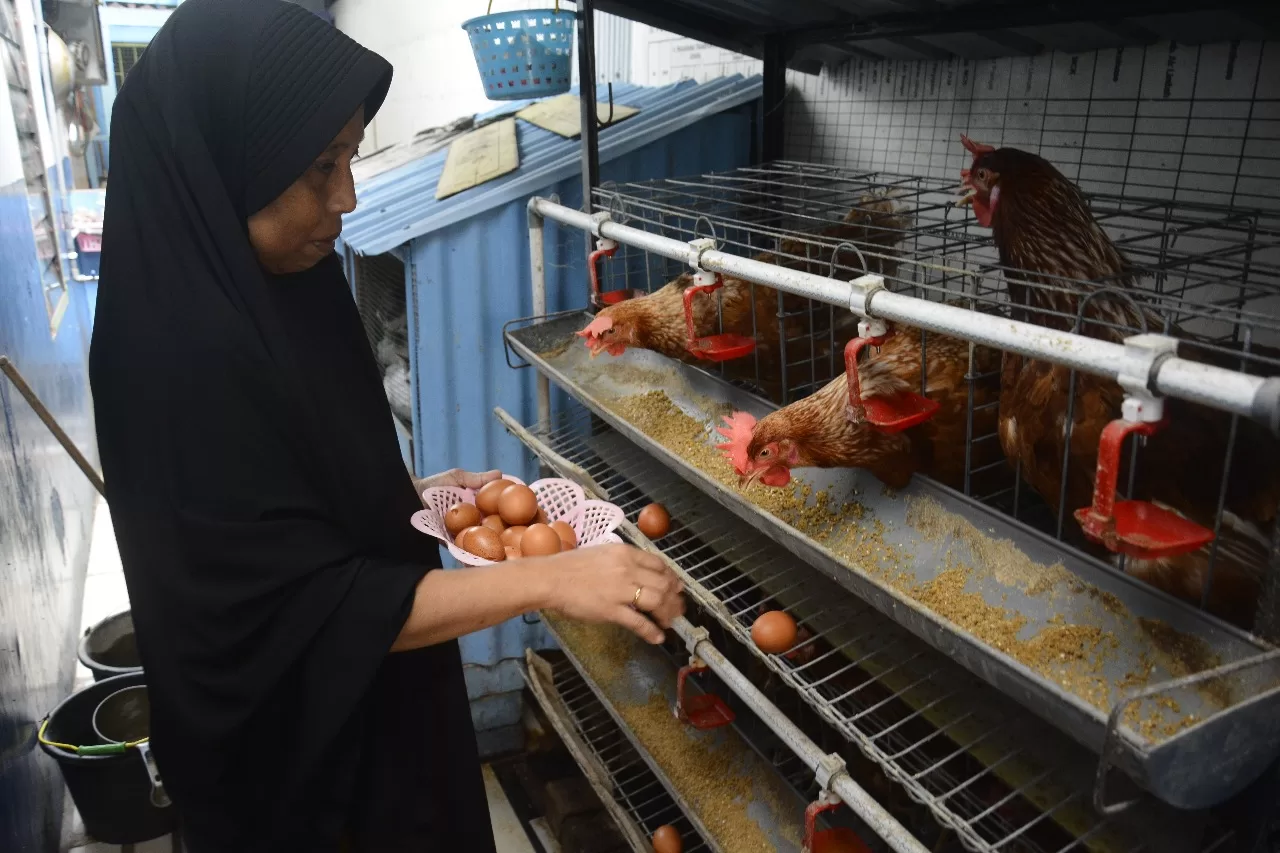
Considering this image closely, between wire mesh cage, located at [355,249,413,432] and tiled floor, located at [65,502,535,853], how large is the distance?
3.88ft

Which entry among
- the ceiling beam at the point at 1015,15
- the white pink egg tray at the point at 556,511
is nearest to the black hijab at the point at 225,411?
the white pink egg tray at the point at 556,511

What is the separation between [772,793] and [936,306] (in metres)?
1.33

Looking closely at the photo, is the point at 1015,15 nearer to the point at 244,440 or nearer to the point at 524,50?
the point at 524,50

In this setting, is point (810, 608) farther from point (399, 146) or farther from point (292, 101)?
point (399, 146)

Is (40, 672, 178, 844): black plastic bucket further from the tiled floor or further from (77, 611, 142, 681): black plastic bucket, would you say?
(77, 611, 142, 681): black plastic bucket

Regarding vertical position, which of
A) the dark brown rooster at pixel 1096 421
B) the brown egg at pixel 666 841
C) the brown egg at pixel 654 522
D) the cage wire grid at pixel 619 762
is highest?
the dark brown rooster at pixel 1096 421

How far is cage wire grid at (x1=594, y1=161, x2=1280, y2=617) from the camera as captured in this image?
1.41 m

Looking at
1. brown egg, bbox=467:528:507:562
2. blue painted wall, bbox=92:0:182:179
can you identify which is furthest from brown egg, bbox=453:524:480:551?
blue painted wall, bbox=92:0:182:179

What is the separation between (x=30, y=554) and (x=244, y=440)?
241 centimetres

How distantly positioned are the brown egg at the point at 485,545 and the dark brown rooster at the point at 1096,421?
1.00 meters

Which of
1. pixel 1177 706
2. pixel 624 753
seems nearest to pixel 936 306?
pixel 1177 706

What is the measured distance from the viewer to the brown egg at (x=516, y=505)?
1973 mm

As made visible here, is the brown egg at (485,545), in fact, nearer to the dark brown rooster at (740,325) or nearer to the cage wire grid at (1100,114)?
the dark brown rooster at (740,325)

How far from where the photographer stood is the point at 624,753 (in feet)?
10.2
